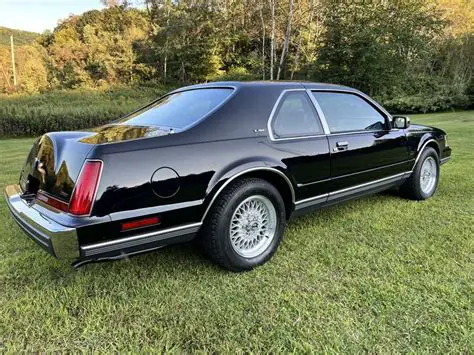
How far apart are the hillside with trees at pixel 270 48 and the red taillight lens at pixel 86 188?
20.2 m

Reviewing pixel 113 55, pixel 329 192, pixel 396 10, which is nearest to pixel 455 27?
pixel 396 10

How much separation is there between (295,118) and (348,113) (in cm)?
83

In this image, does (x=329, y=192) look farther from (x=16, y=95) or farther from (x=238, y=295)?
(x=16, y=95)

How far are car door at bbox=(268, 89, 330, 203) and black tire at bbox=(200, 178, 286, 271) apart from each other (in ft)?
1.08

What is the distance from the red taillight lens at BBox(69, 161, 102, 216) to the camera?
214cm

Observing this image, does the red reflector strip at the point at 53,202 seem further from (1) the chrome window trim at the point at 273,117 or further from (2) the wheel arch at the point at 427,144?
(2) the wheel arch at the point at 427,144

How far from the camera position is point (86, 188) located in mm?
2145

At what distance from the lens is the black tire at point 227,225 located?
258 cm

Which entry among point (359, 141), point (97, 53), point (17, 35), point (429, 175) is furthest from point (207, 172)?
point (17, 35)

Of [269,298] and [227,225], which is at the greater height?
[227,225]

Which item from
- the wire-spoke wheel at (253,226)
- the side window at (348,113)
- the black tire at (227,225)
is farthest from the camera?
the side window at (348,113)

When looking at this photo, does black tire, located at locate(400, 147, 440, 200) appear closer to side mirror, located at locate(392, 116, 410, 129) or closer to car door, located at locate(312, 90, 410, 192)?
car door, located at locate(312, 90, 410, 192)

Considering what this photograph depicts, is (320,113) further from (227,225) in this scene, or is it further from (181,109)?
(227,225)

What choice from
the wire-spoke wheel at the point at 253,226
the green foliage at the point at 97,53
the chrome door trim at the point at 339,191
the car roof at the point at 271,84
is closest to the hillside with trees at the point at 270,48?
the green foliage at the point at 97,53
